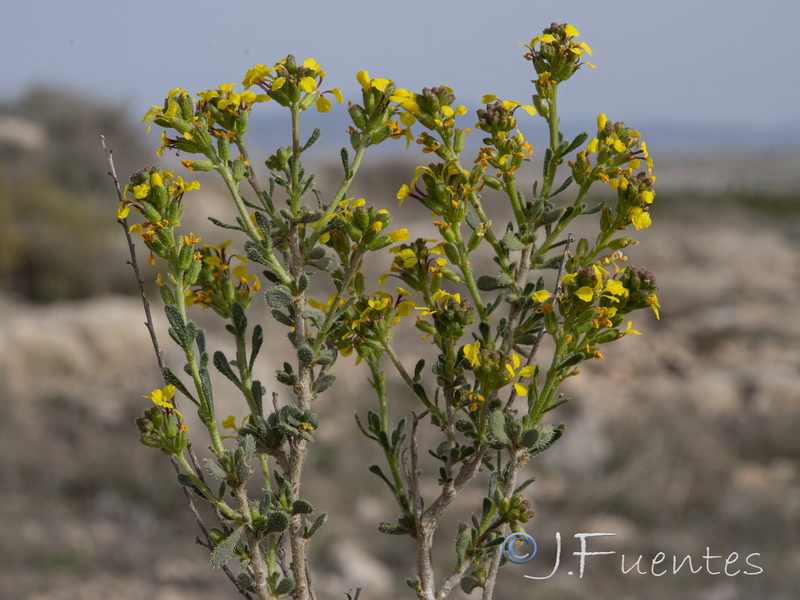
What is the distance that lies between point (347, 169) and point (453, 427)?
0.43 meters

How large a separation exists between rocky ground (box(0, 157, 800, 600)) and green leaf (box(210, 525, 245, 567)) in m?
4.38

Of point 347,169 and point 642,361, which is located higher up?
point 642,361

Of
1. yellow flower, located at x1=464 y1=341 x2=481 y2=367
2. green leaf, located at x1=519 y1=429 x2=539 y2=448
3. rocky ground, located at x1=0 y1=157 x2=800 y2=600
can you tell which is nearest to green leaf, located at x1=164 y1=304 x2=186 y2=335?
yellow flower, located at x1=464 y1=341 x2=481 y2=367

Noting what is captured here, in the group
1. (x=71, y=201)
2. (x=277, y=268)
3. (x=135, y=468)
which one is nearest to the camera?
(x=277, y=268)

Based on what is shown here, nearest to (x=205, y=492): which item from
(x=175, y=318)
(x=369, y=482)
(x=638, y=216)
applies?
(x=175, y=318)

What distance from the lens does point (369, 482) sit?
6.43m

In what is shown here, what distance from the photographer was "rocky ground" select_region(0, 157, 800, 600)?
530 cm

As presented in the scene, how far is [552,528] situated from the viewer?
233 inches

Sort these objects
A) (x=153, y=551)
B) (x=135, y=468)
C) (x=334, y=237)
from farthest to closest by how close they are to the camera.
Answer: (x=135, y=468) → (x=153, y=551) → (x=334, y=237)

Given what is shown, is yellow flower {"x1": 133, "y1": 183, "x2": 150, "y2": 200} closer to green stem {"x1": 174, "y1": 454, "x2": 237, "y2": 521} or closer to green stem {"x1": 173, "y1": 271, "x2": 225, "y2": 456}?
green stem {"x1": 173, "y1": 271, "x2": 225, "y2": 456}

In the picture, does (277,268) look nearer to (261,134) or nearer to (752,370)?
(752,370)

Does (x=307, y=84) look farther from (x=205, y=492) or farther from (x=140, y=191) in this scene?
(x=205, y=492)

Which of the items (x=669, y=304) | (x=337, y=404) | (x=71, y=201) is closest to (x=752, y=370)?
(x=669, y=304)

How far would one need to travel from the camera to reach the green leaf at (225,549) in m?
1.03
